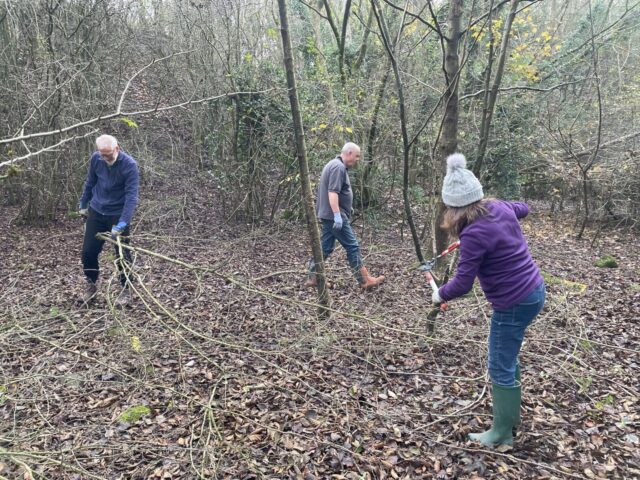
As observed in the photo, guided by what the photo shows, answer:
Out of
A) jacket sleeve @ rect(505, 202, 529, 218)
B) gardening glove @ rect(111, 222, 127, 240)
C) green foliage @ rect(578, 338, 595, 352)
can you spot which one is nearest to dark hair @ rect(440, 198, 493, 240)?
jacket sleeve @ rect(505, 202, 529, 218)

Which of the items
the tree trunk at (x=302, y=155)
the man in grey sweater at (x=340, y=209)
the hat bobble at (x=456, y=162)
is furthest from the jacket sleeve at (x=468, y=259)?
the man in grey sweater at (x=340, y=209)

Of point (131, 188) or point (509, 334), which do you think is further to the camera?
point (131, 188)

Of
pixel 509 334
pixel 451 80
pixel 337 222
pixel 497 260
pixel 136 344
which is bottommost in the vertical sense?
pixel 136 344

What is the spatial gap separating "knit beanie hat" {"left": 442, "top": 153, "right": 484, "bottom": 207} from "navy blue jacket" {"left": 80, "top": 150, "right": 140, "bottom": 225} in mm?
3225

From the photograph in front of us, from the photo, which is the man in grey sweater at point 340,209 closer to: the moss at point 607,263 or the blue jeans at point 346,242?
the blue jeans at point 346,242

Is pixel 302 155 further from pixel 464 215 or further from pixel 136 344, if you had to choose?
pixel 136 344

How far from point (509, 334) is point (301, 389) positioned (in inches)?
63.6

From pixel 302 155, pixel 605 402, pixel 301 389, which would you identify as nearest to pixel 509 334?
pixel 605 402

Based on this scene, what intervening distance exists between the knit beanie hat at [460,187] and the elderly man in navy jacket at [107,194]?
10.4 feet

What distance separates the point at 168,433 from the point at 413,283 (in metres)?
3.60

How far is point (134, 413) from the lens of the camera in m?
3.07

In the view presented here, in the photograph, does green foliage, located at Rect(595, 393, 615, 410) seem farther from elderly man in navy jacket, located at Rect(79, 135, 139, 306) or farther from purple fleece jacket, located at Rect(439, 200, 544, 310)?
elderly man in navy jacket, located at Rect(79, 135, 139, 306)

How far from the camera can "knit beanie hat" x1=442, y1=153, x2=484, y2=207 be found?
2.49 m

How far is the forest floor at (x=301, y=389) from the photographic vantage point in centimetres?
261
